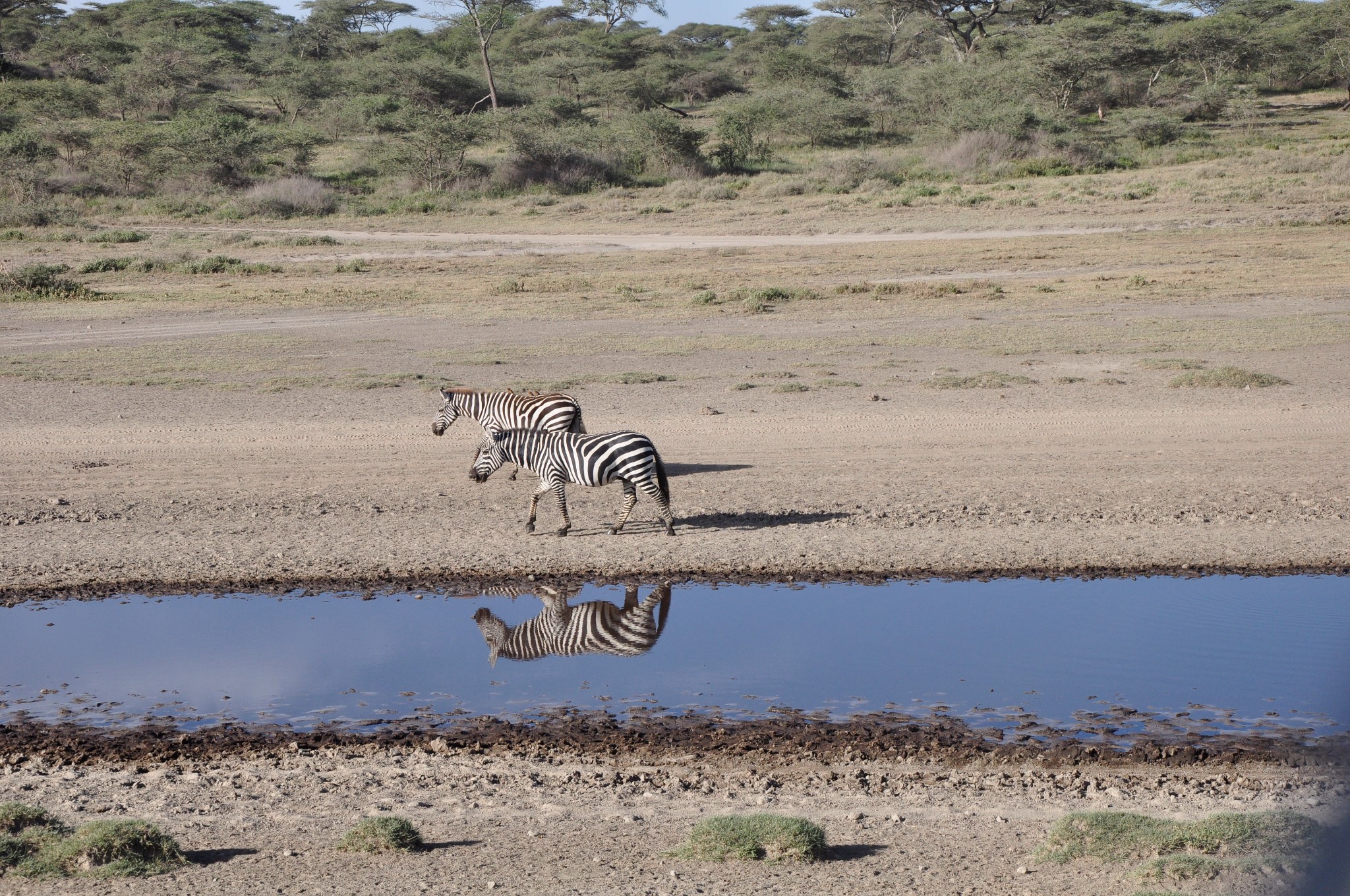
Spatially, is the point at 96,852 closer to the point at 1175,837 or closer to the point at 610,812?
the point at 610,812

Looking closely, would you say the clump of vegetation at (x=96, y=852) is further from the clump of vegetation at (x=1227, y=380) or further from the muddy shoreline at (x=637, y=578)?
the clump of vegetation at (x=1227, y=380)

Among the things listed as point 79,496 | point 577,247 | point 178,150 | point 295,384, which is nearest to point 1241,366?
point 295,384

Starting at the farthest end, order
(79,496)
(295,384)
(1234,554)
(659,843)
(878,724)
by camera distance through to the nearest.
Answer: (295,384) < (79,496) < (1234,554) < (878,724) < (659,843)

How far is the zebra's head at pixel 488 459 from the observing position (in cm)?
1230

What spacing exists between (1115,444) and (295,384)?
10919mm

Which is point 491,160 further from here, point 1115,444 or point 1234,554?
point 1234,554

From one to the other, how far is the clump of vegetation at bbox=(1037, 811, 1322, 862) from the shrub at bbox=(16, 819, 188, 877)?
3.81 meters

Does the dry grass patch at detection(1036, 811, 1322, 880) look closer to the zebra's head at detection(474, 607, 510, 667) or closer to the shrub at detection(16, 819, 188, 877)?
the shrub at detection(16, 819, 188, 877)

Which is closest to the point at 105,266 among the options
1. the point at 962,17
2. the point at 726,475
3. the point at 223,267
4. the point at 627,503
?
the point at 223,267

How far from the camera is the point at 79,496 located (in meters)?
13.3

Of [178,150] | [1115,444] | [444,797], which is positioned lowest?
[444,797]

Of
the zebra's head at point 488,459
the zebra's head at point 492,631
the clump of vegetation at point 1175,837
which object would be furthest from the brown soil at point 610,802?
the zebra's head at point 488,459

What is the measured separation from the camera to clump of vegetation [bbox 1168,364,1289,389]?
708 inches

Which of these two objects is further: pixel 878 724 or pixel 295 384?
pixel 295 384
